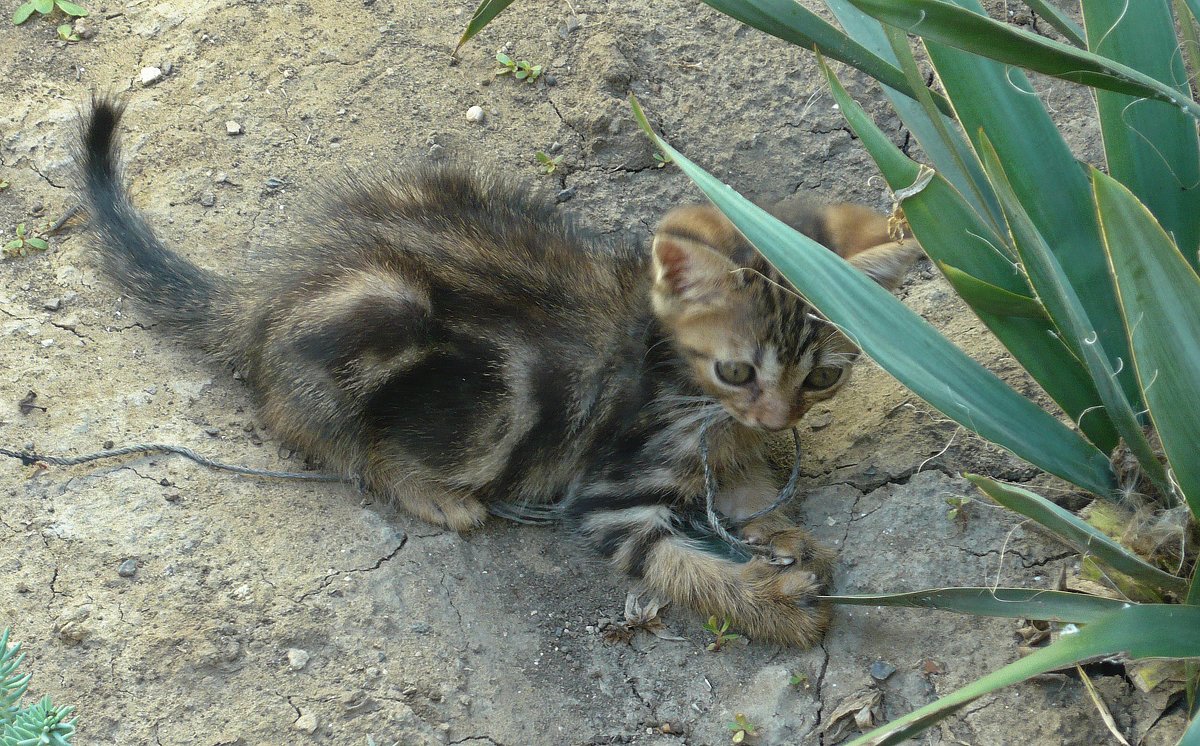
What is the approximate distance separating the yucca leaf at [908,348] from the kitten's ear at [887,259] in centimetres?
56

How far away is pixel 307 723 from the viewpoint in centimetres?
244

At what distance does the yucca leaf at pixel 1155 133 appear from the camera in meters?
2.15

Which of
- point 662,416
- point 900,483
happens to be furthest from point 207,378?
point 900,483

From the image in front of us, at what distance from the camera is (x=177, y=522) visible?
2832 mm

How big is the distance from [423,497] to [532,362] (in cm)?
Result: 55

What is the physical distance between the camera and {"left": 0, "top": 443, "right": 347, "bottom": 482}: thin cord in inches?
114

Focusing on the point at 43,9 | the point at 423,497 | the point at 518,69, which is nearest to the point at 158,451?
the point at 423,497

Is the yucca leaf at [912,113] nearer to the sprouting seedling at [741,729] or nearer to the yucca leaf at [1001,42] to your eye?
the yucca leaf at [1001,42]

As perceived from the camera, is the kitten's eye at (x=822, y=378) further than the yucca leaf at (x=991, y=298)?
Yes

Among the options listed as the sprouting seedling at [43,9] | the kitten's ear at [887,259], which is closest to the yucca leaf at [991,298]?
the kitten's ear at [887,259]

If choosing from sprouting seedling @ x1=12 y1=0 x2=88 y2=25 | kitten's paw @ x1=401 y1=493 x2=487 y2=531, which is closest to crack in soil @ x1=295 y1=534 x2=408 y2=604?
kitten's paw @ x1=401 y1=493 x2=487 y2=531

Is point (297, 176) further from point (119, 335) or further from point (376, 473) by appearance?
point (376, 473)

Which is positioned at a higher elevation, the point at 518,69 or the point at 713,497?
the point at 518,69

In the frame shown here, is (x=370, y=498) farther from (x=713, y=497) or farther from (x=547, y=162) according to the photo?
(x=547, y=162)
